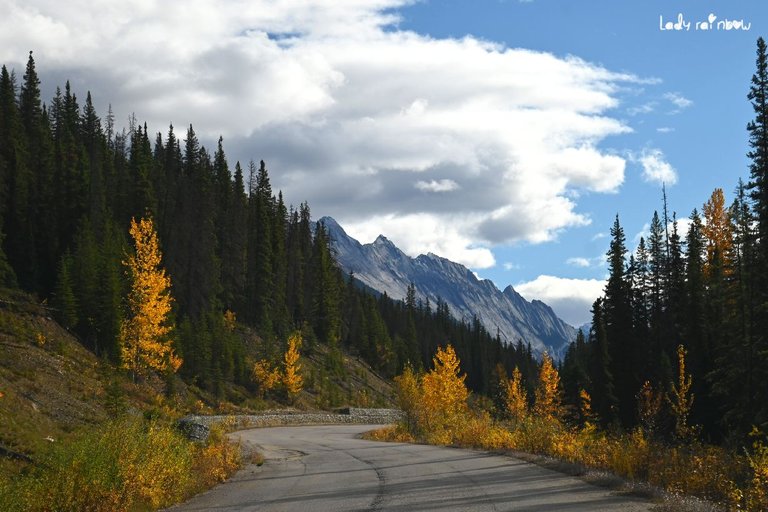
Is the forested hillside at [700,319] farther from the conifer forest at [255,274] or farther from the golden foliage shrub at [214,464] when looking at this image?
the golden foliage shrub at [214,464]

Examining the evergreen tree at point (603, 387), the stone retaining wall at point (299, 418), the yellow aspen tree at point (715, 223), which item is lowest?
the stone retaining wall at point (299, 418)

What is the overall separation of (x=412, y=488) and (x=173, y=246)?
5984cm

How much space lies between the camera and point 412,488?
13.0 metres

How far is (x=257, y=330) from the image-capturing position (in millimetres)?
78812

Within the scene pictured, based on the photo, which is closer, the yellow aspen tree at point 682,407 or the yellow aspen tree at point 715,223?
the yellow aspen tree at point 682,407

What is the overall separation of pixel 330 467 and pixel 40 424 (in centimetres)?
1051

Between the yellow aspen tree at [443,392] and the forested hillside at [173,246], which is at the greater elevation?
the forested hillside at [173,246]

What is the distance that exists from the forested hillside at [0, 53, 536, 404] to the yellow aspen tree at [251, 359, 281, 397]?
1184mm

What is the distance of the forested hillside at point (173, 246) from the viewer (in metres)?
49.5

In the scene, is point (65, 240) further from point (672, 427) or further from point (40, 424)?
point (672, 427)

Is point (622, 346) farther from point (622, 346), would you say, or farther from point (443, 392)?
point (443, 392)

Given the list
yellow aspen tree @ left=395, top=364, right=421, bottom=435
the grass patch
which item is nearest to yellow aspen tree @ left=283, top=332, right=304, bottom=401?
yellow aspen tree @ left=395, top=364, right=421, bottom=435

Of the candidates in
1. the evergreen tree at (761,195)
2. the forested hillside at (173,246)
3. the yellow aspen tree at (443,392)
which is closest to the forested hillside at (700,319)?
the evergreen tree at (761,195)

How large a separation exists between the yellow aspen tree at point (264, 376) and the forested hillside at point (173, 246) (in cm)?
118
